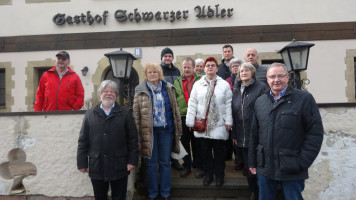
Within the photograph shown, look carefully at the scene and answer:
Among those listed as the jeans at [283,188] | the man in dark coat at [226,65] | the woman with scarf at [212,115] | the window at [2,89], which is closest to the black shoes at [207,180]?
the woman with scarf at [212,115]

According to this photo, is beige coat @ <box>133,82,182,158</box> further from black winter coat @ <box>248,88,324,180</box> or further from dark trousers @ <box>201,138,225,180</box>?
black winter coat @ <box>248,88,324,180</box>

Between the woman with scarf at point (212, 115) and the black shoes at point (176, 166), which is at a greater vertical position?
the woman with scarf at point (212, 115)

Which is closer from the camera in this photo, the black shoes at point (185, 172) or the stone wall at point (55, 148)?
the stone wall at point (55, 148)

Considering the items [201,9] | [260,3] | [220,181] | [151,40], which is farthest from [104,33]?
[220,181]

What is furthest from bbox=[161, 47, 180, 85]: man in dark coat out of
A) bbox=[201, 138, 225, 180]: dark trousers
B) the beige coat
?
bbox=[201, 138, 225, 180]: dark trousers

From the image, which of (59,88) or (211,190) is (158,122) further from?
(59,88)

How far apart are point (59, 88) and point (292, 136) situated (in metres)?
3.15

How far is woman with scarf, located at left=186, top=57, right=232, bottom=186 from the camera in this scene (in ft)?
10.7

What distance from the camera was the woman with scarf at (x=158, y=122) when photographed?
3.20 metres

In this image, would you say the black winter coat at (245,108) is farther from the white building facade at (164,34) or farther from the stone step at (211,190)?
the white building facade at (164,34)

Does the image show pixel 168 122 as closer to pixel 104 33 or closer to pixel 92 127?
pixel 92 127

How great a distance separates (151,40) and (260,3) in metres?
3.20

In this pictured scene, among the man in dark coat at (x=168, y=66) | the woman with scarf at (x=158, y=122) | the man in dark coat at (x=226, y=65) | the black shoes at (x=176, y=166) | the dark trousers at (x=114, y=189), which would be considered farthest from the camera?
the man in dark coat at (x=226, y=65)

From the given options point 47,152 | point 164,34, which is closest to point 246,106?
point 47,152
